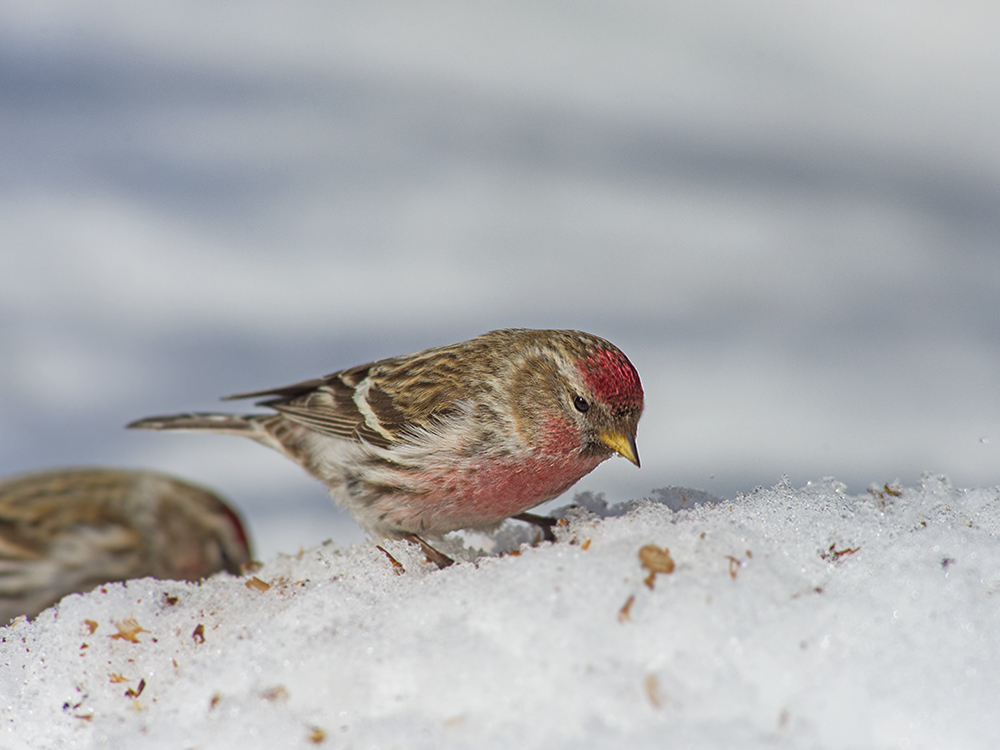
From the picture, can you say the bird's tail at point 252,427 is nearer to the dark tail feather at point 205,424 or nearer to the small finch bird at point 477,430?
the dark tail feather at point 205,424

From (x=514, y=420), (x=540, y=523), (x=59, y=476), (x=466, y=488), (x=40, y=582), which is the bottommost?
(x=40, y=582)

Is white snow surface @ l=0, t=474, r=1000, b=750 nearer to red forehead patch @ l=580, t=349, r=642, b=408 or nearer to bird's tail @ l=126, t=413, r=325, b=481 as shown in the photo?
red forehead patch @ l=580, t=349, r=642, b=408

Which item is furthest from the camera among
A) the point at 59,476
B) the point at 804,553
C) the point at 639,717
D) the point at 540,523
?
the point at 59,476

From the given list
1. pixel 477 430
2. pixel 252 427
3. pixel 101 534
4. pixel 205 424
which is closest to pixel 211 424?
pixel 205 424

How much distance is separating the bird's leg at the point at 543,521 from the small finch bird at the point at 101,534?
3.65 ft

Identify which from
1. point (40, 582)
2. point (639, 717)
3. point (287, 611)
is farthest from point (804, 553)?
point (40, 582)

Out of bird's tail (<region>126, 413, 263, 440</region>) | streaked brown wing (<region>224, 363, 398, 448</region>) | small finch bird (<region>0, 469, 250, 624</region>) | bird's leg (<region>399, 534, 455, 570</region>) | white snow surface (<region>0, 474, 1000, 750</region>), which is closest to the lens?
white snow surface (<region>0, 474, 1000, 750</region>)

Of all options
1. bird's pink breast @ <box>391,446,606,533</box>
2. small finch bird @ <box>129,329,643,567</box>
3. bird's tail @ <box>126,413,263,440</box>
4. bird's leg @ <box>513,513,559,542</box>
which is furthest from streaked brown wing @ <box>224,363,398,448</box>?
bird's leg @ <box>513,513,559,542</box>

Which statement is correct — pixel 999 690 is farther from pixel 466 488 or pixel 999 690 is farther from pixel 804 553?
pixel 466 488

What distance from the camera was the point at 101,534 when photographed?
235cm

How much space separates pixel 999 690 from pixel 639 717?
472mm

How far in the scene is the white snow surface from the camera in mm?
1056

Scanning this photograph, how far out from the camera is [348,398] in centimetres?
219

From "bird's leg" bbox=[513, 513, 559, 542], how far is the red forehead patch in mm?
284
